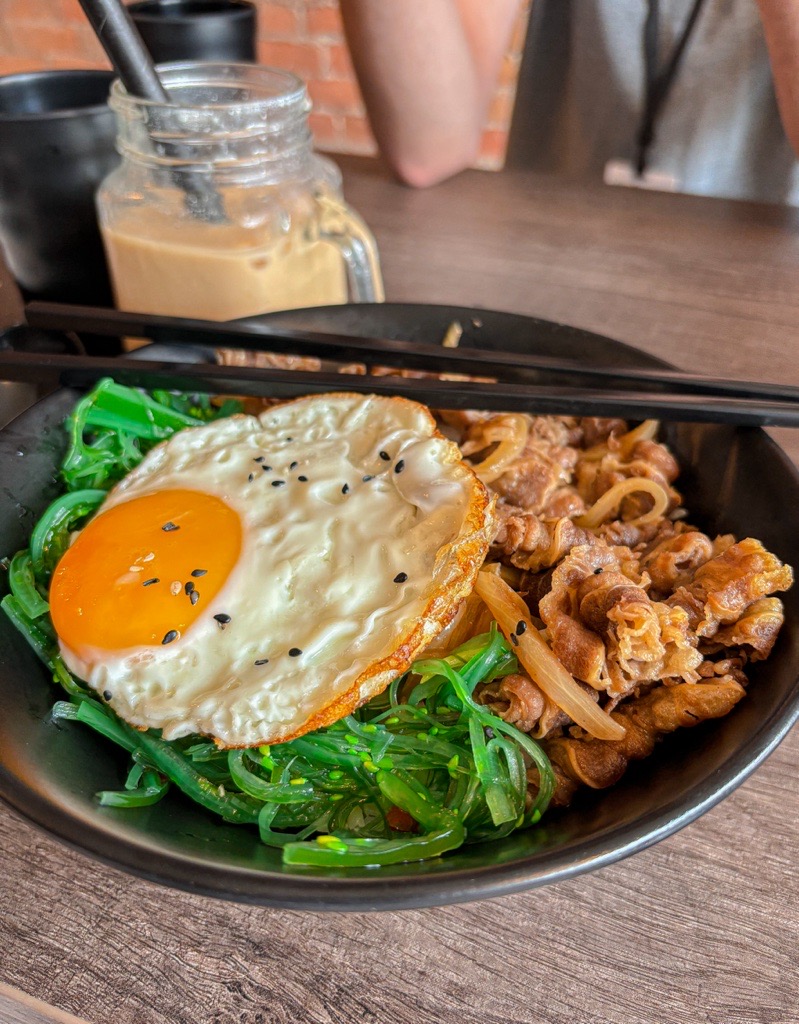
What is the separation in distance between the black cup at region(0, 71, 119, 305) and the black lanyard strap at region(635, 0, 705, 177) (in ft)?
7.17

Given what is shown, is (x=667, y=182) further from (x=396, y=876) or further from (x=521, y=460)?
(x=396, y=876)

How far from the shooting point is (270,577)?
124 cm

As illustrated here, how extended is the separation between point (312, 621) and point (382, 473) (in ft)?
1.07

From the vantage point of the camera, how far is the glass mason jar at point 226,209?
168cm

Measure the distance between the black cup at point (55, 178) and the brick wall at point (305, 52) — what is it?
298 cm

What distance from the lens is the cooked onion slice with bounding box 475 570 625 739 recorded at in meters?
1.08

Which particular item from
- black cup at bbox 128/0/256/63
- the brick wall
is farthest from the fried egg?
the brick wall

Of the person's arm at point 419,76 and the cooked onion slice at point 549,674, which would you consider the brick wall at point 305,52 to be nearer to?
the person's arm at point 419,76

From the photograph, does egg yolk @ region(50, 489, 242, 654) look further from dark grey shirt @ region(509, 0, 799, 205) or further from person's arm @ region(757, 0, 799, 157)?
dark grey shirt @ region(509, 0, 799, 205)

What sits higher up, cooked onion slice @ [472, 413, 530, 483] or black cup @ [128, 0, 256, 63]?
black cup @ [128, 0, 256, 63]

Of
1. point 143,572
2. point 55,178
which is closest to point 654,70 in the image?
point 55,178

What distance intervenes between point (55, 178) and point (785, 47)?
225 centimetres

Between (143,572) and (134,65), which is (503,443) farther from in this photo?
(134,65)

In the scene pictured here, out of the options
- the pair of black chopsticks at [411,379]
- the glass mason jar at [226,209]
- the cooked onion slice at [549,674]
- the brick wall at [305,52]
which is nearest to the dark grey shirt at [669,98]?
the brick wall at [305,52]
